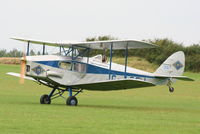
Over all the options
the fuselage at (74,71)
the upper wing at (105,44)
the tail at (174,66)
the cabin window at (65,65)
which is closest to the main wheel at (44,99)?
the fuselage at (74,71)

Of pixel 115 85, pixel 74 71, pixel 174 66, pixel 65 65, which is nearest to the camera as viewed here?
pixel 115 85

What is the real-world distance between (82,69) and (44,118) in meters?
8.76

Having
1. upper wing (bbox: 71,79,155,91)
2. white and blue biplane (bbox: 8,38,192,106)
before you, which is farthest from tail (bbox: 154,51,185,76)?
upper wing (bbox: 71,79,155,91)

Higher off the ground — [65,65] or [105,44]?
[105,44]

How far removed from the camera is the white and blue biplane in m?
24.2

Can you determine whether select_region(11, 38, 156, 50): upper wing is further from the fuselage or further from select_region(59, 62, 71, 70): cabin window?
select_region(59, 62, 71, 70): cabin window

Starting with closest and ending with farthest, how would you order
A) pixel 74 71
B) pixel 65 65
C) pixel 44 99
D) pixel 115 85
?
1. pixel 115 85
2. pixel 65 65
3. pixel 74 71
4. pixel 44 99

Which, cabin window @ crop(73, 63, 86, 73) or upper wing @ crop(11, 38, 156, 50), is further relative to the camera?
cabin window @ crop(73, 63, 86, 73)

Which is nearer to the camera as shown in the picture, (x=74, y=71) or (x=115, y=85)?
(x=115, y=85)

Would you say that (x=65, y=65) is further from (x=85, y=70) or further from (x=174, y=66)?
(x=174, y=66)

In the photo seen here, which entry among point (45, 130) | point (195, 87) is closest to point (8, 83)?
point (195, 87)

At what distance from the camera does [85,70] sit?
83.5ft

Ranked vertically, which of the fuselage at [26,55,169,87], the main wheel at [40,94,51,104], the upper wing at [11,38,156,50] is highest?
the upper wing at [11,38,156,50]

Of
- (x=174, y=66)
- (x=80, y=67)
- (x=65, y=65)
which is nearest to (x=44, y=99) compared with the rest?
(x=65, y=65)
